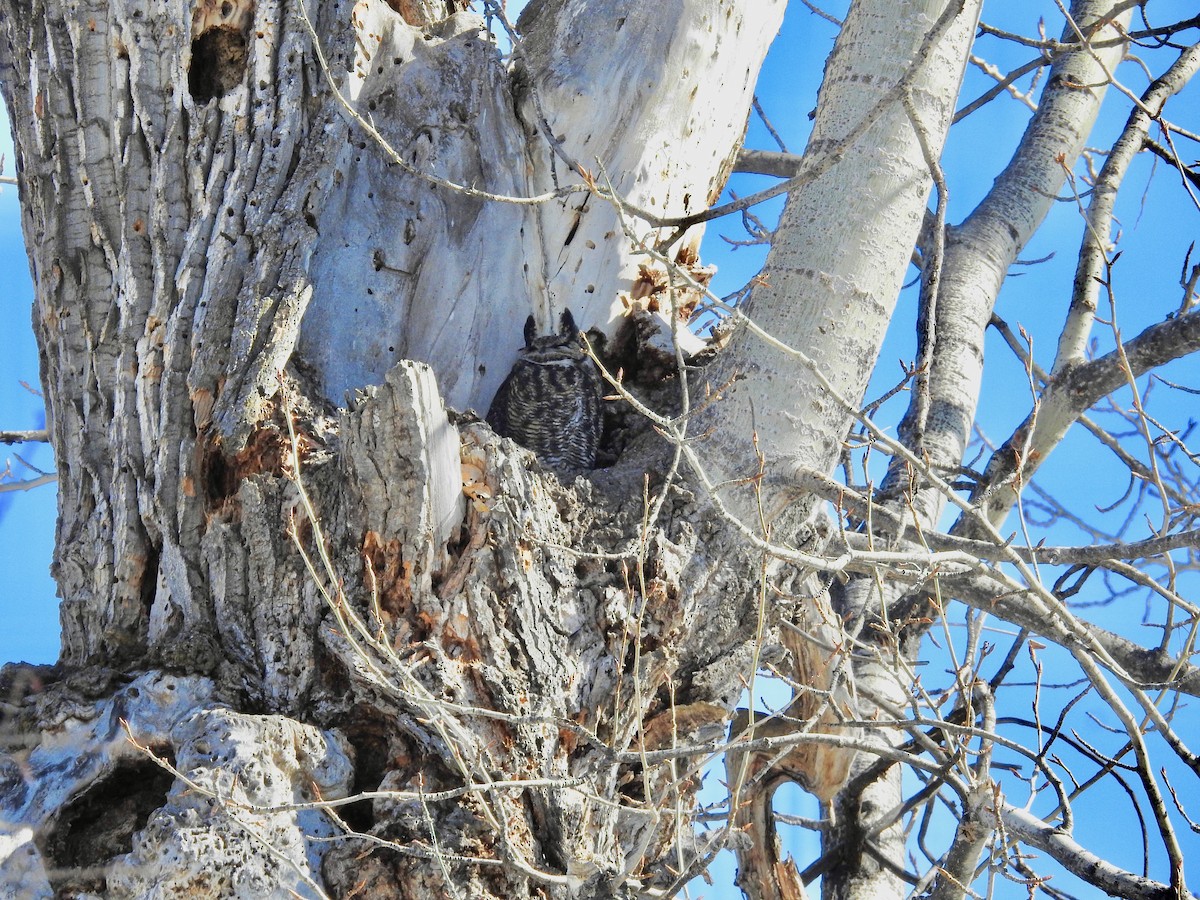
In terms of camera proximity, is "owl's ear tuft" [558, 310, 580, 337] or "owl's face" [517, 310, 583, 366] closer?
"owl's face" [517, 310, 583, 366]

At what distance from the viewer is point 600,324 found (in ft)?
10.6

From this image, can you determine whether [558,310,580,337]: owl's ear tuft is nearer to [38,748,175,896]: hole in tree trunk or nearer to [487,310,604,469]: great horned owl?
[487,310,604,469]: great horned owl

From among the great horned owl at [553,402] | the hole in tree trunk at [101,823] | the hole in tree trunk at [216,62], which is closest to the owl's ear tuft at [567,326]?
the great horned owl at [553,402]

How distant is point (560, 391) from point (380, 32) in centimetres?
116

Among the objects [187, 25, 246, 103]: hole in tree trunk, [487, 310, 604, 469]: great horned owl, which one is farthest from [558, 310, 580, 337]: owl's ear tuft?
[187, 25, 246, 103]: hole in tree trunk

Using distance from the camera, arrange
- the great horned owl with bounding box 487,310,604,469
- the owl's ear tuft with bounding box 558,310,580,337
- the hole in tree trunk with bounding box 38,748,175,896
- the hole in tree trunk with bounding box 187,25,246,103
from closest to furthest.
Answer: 1. the hole in tree trunk with bounding box 38,748,175,896
2. the hole in tree trunk with bounding box 187,25,246,103
3. the great horned owl with bounding box 487,310,604,469
4. the owl's ear tuft with bounding box 558,310,580,337

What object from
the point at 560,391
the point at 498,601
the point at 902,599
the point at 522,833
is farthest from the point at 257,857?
the point at 902,599

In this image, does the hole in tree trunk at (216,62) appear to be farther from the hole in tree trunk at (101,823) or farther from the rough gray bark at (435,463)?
the hole in tree trunk at (101,823)

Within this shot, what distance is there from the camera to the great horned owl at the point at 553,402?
294cm

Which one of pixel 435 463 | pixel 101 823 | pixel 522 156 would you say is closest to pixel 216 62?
pixel 522 156

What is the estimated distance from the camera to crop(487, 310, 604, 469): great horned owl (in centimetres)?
294

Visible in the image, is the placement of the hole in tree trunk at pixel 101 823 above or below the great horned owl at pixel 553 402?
below

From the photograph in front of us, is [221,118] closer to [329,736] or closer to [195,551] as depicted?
[195,551]

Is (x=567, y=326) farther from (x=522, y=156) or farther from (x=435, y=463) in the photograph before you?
(x=435, y=463)
